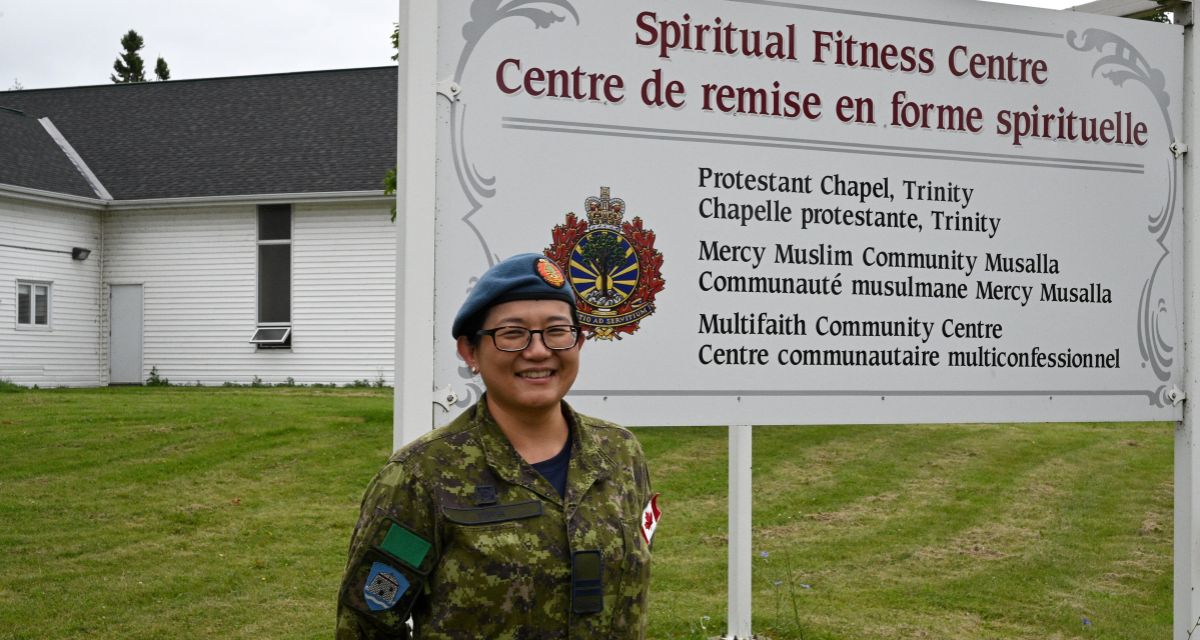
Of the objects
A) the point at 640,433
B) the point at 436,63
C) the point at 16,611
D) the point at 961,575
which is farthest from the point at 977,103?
the point at 640,433

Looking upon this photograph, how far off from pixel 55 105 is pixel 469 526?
29.5 m

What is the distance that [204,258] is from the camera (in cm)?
2381

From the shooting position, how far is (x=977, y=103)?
471 centimetres

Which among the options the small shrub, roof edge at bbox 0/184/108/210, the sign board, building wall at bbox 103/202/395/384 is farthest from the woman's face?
the small shrub

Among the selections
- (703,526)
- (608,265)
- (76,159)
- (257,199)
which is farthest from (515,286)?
(76,159)

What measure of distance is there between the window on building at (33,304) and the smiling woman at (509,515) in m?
23.0

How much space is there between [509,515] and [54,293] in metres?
23.6

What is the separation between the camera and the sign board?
4.05 meters

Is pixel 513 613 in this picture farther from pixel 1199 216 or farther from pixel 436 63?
pixel 1199 216

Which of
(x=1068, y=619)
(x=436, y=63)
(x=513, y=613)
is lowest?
(x=1068, y=619)

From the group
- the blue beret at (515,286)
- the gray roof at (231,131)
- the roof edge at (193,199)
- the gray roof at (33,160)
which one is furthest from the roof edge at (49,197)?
the blue beret at (515,286)

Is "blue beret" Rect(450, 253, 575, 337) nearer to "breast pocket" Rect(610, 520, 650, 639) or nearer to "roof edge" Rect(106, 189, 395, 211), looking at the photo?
"breast pocket" Rect(610, 520, 650, 639)

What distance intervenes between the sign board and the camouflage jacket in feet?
4.96

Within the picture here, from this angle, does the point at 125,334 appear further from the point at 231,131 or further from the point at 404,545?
the point at 404,545
